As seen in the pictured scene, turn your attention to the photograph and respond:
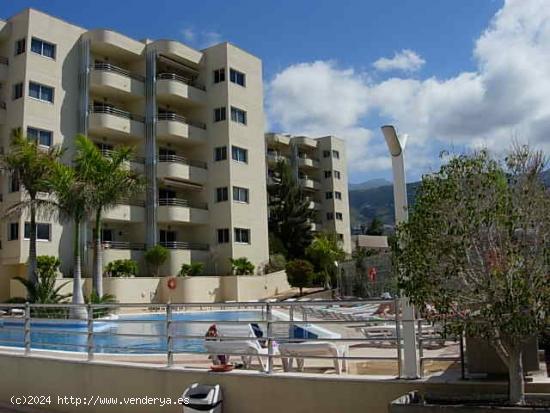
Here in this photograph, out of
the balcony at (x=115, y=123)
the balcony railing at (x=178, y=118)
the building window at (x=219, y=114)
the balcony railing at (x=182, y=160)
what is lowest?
the balcony railing at (x=182, y=160)

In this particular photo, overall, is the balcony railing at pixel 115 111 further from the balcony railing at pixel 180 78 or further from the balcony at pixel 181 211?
the balcony at pixel 181 211

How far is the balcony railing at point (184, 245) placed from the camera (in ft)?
126

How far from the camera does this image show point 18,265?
104 ft

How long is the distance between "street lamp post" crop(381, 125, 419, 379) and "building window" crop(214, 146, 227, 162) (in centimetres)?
3432

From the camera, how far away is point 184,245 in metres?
39.2

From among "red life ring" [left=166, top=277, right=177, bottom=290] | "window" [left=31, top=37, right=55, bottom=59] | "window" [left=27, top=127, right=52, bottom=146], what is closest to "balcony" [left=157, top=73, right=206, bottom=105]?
"window" [left=31, top=37, right=55, bottom=59]

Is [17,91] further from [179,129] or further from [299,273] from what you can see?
[299,273]

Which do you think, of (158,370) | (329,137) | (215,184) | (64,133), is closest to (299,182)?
(329,137)

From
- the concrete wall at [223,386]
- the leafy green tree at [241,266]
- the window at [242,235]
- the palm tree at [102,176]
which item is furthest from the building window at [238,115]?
the concrete wall at [223,386]

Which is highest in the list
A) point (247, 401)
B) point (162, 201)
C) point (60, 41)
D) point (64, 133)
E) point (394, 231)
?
point (60, 41)

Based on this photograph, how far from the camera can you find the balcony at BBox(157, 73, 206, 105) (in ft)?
128

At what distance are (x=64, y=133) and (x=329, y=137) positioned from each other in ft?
121

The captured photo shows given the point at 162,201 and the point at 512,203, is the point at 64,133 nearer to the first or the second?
the point at 162,201

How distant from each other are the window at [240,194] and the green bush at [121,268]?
31.8 feet
